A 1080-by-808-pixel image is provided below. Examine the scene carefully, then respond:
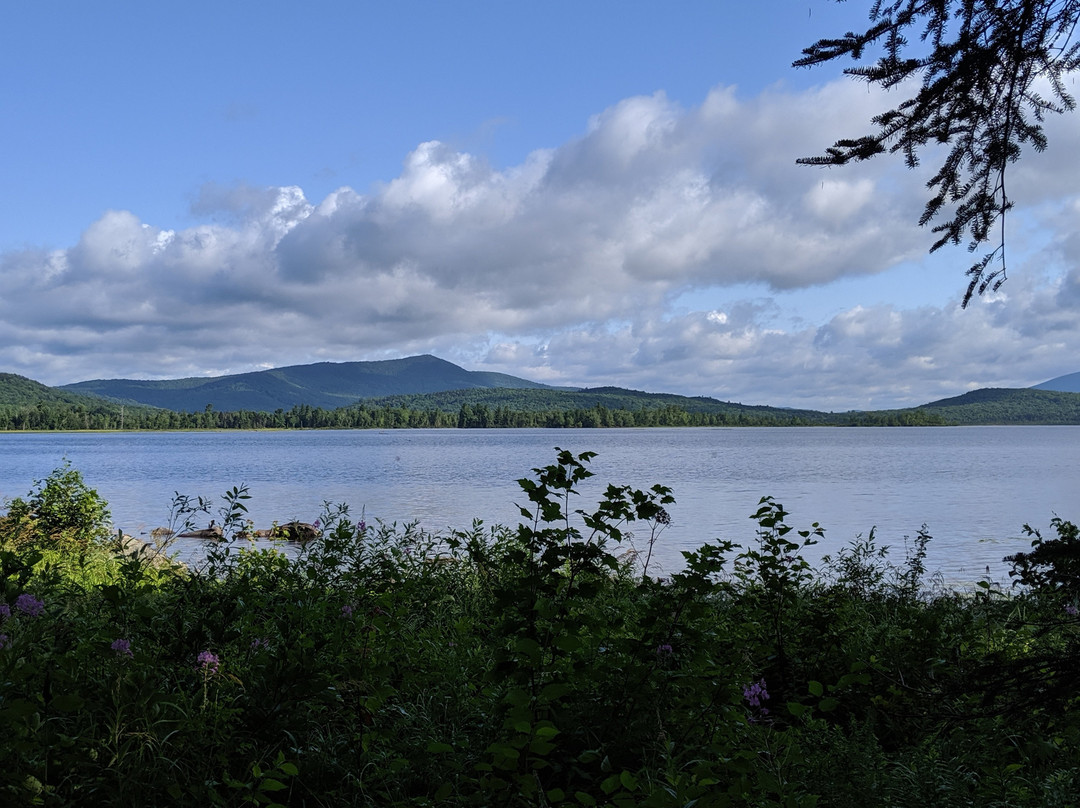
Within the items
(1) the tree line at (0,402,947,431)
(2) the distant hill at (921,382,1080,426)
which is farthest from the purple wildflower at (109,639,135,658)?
(2) the distant hill at (921,382,1080,426)

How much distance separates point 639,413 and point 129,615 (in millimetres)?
193711

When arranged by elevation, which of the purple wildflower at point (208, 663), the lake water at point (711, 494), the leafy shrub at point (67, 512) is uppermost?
the purple wildflower at point (208, 663)

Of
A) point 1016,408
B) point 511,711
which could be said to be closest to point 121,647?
point 511,711

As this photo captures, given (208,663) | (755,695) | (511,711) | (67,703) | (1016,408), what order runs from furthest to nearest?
(1016,408) < (755,695) < (208,663) < (511,711) < (67,703)

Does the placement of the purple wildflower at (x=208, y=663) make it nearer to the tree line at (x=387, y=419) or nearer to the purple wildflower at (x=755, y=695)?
the purple wildflower at (x=755, y=695)

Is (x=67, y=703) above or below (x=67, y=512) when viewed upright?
above

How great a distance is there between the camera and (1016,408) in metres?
183

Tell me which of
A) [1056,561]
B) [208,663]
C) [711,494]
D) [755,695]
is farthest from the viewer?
[711,494]

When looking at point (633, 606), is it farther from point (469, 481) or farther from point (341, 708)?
point (469, 481)

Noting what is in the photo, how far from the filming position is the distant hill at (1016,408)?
178 metres

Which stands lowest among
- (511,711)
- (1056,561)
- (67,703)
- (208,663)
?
(208,663)

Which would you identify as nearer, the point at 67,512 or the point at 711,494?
the point at 67,512

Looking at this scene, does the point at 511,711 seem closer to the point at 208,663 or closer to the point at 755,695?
the point at 208,663

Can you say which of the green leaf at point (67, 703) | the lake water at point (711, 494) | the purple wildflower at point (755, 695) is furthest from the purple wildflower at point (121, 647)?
the lake water at point (711, 494)
